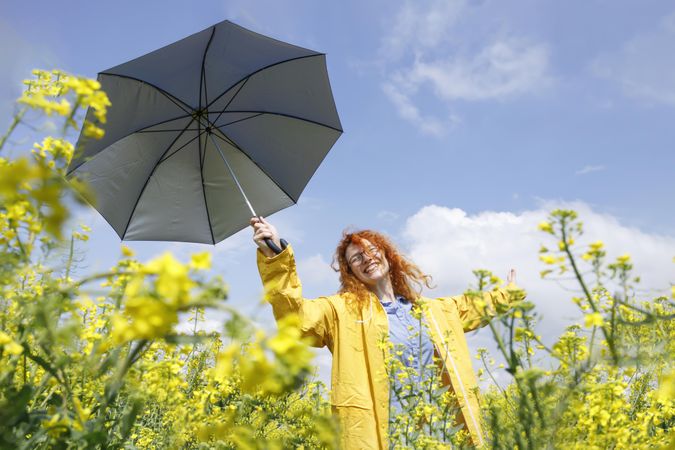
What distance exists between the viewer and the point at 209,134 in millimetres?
3836

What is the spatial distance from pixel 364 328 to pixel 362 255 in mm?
664

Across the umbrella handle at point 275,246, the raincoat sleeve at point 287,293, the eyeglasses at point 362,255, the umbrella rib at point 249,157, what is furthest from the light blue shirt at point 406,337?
the umbrella rib at point 249,157

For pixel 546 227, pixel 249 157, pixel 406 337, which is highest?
pixel 249 157

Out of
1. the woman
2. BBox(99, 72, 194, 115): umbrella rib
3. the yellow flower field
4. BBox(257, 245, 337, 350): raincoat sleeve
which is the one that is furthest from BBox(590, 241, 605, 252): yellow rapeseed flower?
BBox(99, 72, 194, 115): umbrella rib

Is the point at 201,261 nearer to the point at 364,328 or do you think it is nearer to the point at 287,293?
the point at 287,293

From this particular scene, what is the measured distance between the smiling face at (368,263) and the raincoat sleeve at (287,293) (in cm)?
57

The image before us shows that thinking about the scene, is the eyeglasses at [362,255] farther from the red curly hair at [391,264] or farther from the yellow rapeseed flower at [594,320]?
the yellow rapeseed flower at [594,320]

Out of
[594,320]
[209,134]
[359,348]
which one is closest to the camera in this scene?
[594,320]

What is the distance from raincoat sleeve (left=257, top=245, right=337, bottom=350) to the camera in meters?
2.94

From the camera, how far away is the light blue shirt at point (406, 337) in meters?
2.93

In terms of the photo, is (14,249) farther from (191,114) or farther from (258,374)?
(191,114)

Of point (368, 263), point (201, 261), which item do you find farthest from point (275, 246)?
point (201, 261)

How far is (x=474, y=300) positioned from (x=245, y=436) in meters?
0.60

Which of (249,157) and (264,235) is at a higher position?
(249,157)
